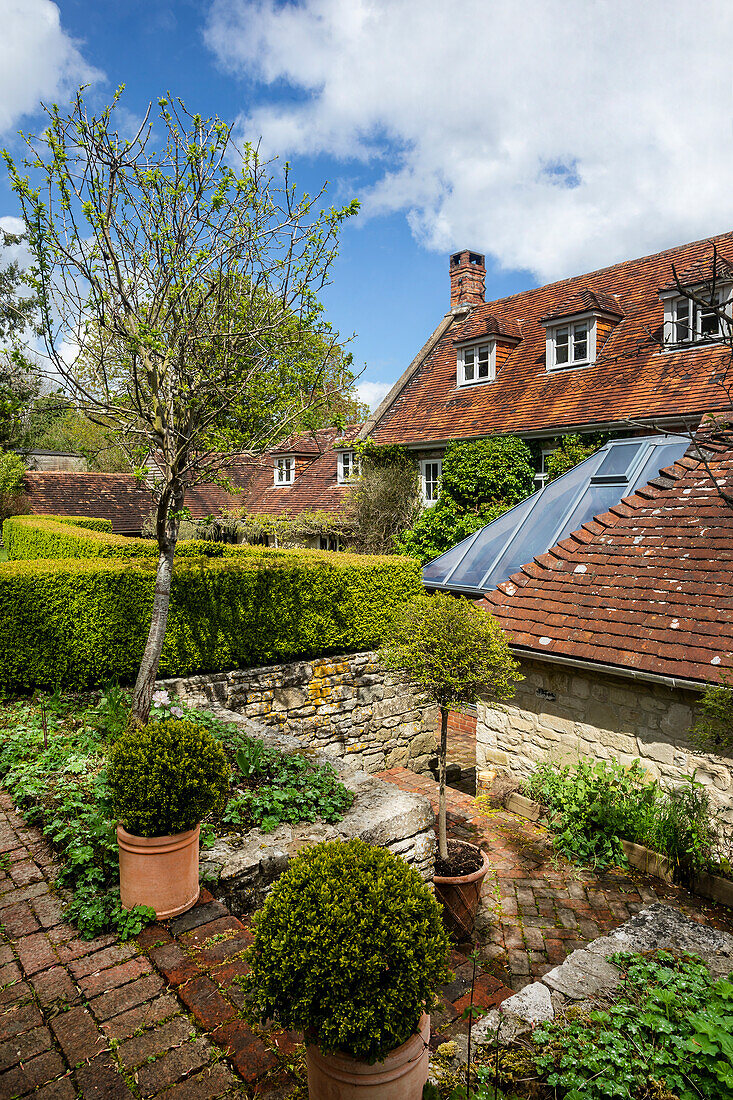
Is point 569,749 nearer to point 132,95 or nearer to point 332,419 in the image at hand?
point 332,419

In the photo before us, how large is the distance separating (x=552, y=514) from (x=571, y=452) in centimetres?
447

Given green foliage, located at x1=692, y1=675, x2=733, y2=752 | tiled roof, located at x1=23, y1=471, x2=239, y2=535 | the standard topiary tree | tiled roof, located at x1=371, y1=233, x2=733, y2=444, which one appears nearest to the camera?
the standard topiary tree

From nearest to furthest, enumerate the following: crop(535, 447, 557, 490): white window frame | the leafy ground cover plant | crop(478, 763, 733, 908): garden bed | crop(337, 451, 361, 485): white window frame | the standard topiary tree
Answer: the leafy ground cover plant < the standard topiary tree < crop(478, 763, 733, 908): garden bed < crop(535, 447, 557, 490): white window frame < crop(337, 451, 361, 485): white window frame

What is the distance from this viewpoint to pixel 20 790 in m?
5.12

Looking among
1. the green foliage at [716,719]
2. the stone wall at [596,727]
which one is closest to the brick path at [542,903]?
the stone wall at [596,727]

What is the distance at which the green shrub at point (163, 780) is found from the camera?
382 cm

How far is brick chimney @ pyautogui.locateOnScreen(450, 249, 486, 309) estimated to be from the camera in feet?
76.3

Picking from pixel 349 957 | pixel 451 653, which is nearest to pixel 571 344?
pixel 451 653

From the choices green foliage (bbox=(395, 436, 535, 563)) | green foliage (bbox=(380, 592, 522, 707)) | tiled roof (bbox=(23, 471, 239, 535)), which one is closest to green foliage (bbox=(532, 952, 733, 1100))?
green foliage (bbox=(380, 592, 522, 707))

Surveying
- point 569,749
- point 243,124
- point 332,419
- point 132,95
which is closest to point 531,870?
point 569,749

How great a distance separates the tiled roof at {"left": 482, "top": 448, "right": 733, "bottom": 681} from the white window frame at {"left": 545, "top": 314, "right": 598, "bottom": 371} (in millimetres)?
8280

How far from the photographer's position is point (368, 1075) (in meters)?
2.42

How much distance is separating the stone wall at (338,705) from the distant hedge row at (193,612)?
0.81ft

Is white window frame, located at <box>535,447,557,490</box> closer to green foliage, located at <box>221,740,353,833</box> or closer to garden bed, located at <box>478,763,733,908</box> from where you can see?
garden bed, located at <box>478,763,733,908</box>
